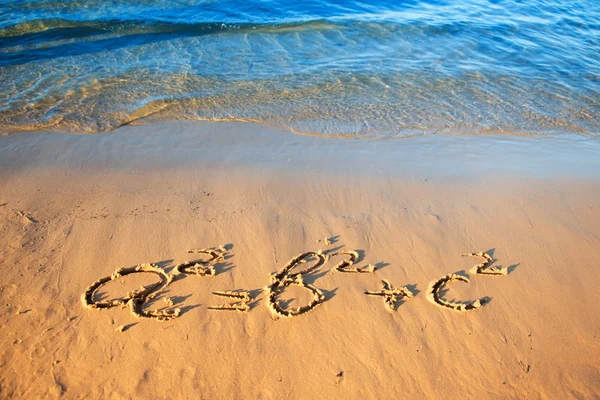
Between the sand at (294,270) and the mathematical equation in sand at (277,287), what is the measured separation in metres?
0.02

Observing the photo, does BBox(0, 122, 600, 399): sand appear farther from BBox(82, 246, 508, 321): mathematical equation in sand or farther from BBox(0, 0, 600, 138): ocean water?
BBox(0, 0, 600, 138): ocean water

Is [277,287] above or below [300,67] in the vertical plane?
below

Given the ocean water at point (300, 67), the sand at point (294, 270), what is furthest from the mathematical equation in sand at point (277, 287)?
the ocean water at point (300, 67)

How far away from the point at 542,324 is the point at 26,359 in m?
3.19

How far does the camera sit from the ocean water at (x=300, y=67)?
5127mm

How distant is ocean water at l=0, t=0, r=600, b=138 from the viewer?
5127mm

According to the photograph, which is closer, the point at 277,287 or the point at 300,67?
the point at 277,287

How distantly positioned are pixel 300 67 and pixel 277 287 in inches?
194

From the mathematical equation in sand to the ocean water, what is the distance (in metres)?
2.26

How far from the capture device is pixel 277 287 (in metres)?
2.76

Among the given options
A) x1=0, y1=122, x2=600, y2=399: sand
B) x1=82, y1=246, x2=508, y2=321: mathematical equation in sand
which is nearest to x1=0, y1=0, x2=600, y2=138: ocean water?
x1=0, y1=122, x2=600, y2=399: sand

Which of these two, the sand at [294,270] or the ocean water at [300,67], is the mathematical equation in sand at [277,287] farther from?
the ocean water at [300,67]

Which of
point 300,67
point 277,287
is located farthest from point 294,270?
point 300,67

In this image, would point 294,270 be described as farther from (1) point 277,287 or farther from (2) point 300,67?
(2) point 300,67
